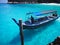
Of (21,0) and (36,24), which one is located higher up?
(36,24)

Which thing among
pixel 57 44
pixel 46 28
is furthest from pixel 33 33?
pixel 57 44

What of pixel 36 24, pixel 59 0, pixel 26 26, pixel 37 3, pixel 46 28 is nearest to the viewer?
pixel 26 26

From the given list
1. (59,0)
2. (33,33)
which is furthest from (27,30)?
(59,0)

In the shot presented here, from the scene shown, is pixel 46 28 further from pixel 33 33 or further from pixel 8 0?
pixel 8 0

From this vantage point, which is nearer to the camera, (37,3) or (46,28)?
(46,28)

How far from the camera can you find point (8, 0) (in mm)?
64812

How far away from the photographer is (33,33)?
15.1m

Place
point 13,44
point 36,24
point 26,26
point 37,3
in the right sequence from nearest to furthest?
point 13,44, point 26,26, point 36,24, point 37,3

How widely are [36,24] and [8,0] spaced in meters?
51.0

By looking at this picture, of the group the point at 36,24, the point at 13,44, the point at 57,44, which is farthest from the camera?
the point at 36,24

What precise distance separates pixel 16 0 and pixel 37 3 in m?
7.46

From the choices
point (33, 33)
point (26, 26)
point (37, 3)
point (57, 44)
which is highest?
point (57, 44)

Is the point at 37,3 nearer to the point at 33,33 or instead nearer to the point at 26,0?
the point at 26,0

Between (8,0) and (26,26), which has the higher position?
(26,26)
